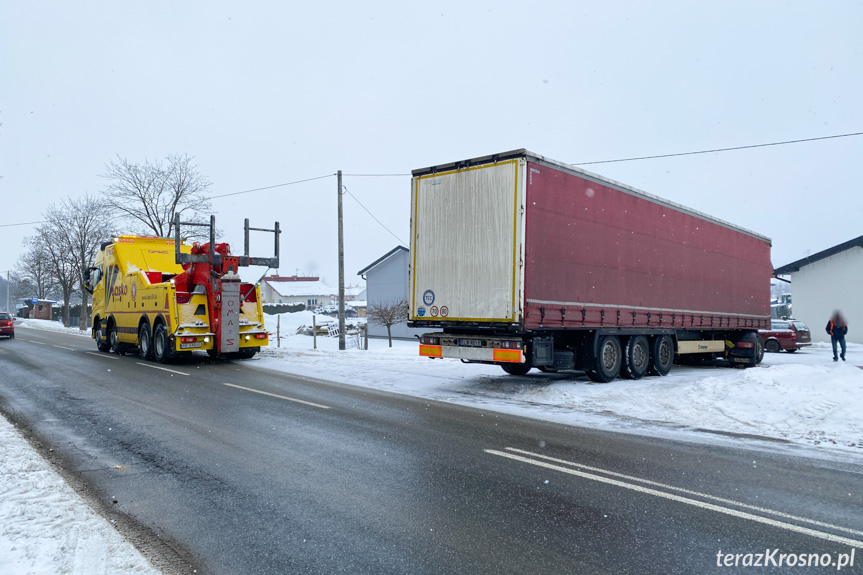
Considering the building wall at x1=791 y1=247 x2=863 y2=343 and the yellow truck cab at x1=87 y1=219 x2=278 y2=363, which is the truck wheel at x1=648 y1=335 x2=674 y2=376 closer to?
the yellow truck cab at x1=87 y1=219 x2=278 y2=363

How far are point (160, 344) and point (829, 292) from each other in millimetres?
31491

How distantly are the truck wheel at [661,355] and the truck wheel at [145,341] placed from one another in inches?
520

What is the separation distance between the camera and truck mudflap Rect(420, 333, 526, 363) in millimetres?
10203

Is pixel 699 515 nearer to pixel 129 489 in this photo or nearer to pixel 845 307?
pixel 129 489

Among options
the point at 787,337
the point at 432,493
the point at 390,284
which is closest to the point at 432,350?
the point at 432,493

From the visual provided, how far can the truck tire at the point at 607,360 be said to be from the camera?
1158 cm

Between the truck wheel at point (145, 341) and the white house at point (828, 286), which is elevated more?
the white house at point (828, 286)

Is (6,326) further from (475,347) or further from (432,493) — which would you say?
(432,493)

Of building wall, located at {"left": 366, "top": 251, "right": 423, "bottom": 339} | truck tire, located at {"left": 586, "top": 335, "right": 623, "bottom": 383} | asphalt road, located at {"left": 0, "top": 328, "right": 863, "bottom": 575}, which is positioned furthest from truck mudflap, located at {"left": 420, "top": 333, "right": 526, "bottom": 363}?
building wall, located at {"left": 366, "top": 251, "right": 423, "bottom": 339}

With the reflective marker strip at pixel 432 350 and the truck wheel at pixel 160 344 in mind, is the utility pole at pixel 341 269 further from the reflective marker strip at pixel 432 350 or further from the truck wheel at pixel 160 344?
the reflective marker strip at pixel 432 350

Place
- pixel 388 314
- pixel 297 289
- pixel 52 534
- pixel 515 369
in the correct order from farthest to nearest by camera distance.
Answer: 1. pixel 297 289
2. pixel 388 314
3. pixel 515 369
4. pixel 52 534

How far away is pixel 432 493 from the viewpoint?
192 inches

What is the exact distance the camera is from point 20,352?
19250 millimetres

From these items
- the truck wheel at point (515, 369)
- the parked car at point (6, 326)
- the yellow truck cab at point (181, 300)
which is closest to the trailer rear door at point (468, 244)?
the truck wheel at point (515, 369)
